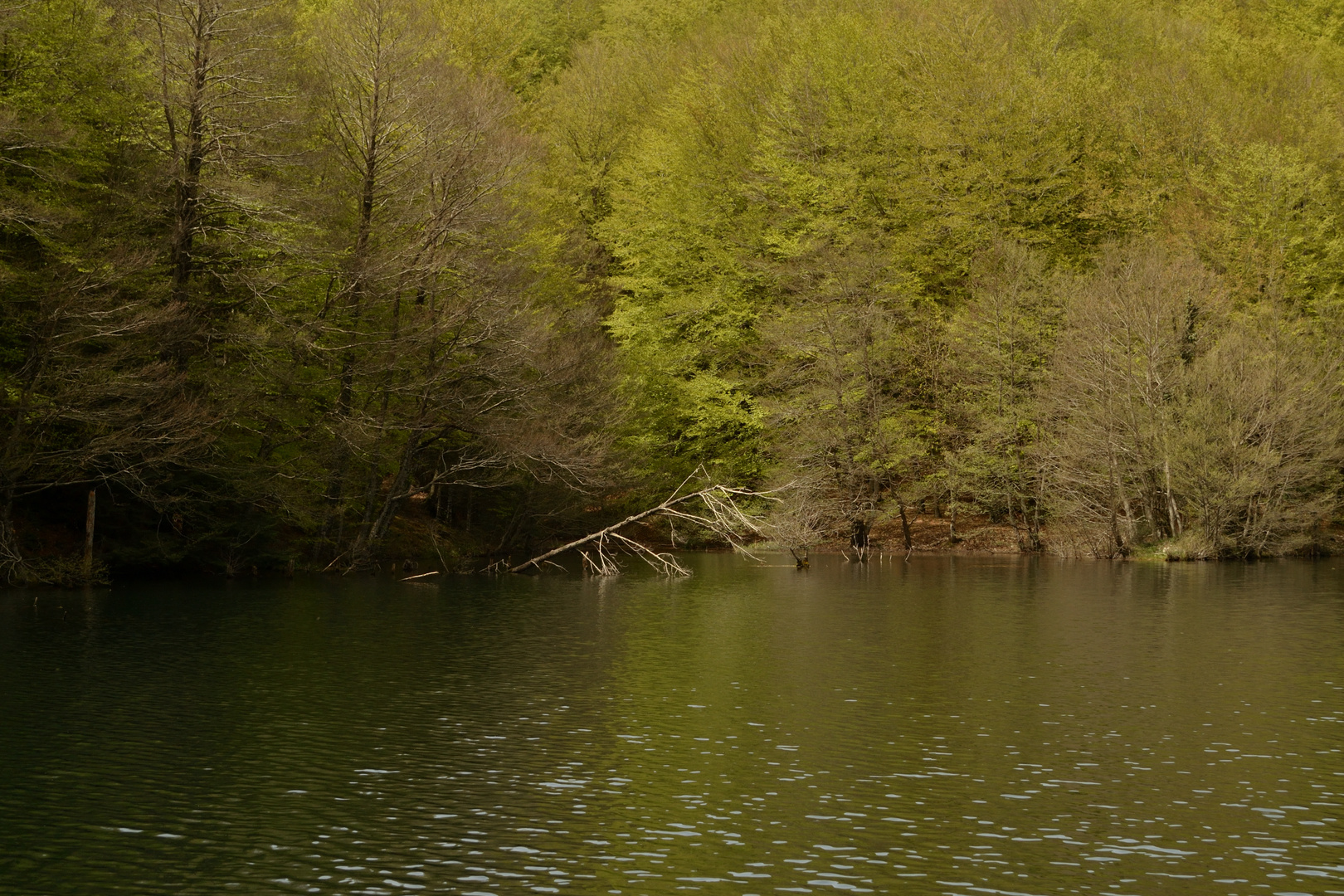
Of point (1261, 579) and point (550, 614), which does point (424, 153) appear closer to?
point (550, 614)

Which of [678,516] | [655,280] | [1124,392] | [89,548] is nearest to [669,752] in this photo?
[89,548]

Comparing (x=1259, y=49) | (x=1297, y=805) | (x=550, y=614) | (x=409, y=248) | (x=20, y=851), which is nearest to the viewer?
(x=20, y=851)

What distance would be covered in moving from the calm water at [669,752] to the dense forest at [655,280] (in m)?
7.97

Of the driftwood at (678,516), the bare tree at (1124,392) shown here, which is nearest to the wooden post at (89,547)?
the driftwood at (678,516)

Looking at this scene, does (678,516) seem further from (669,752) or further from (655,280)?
(669,752)

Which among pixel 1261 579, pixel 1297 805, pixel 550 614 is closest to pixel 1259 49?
pixel 1261 579

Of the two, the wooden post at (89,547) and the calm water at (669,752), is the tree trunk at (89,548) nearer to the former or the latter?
the wooden post at (89,547)

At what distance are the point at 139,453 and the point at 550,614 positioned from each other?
11.0 meters

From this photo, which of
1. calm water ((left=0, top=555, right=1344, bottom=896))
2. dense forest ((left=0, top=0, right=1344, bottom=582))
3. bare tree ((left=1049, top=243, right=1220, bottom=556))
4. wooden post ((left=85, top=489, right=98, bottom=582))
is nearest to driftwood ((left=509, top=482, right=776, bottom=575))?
dense forest ((left=0, top=0, right=1344, bottom=582))

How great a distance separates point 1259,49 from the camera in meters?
60.0

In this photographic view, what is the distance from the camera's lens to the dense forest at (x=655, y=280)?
32750 mm

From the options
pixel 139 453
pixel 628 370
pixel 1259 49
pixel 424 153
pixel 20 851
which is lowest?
pixel 20 851

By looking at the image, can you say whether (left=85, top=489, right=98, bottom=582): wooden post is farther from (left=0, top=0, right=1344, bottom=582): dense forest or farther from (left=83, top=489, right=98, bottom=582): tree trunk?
(left=0, top=0, right=1344, bottom=582): dense forest

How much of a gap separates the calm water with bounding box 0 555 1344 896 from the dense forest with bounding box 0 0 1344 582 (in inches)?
314
